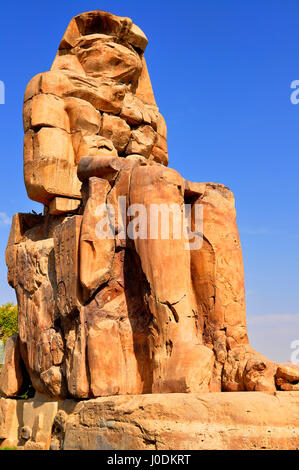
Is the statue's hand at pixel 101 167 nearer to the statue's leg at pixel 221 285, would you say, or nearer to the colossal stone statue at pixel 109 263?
the colossal stone statue at pixel 109 263

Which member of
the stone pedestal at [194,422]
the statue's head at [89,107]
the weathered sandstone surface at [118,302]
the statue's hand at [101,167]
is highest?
the statue's head at [89,107]

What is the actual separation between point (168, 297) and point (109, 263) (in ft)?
2.17

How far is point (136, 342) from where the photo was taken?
4961 millimetres

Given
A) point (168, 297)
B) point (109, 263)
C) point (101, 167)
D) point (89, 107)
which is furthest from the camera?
point (89, 107)

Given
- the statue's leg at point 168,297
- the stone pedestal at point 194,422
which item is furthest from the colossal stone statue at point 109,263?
the stone pedestal at point 194,422

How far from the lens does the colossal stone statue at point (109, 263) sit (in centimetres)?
467

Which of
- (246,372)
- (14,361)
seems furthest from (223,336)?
(14,361)

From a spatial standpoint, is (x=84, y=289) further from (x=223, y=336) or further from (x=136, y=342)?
(x=223, y=336)

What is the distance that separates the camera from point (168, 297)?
466 cm

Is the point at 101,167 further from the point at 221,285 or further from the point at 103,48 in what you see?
the point at 103,48

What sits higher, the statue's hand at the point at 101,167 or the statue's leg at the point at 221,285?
the statue's hand at the point at 101,167

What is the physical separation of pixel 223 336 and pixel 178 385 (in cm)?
116

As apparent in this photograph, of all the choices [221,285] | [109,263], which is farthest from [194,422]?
[221,285]

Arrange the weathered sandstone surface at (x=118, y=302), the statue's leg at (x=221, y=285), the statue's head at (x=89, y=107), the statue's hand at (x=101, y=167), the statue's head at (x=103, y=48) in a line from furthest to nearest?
1. the statue's head at (x=103, y=48)
2. the statue's head at (x=89, y=107)
3. the statue's hand at (x=101, y=167)
4. the statue's leg at (x=221, y=285)
5. the weathered sandstone surface at (x=118, y=302)
